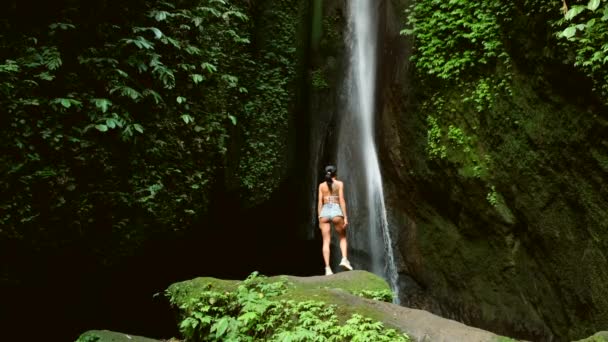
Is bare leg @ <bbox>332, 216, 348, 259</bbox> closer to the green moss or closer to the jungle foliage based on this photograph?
the green moss

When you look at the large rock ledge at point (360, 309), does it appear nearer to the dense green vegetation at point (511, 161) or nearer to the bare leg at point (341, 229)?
the bare leg at point (341, 229)

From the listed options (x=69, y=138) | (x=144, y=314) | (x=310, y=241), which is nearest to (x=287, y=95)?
(x=310, y=241)

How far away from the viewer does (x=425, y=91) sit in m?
9.30

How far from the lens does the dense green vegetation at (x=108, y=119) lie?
177 inches

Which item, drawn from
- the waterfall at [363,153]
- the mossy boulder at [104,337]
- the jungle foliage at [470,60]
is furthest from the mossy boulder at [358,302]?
the waterfall at [363,153]

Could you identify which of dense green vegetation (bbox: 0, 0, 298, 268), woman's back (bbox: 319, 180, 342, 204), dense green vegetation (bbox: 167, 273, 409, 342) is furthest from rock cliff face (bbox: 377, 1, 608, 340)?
dense green vegetation (bbox: 0, 0, 298, 268)

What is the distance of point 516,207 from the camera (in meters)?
7.52

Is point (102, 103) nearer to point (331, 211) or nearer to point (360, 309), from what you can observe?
point (360, 309)

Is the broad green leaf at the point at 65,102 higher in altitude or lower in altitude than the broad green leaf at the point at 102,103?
lower

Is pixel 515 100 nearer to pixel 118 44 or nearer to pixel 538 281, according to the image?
pixel 538 281

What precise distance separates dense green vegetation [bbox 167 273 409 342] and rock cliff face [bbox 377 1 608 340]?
157 inches

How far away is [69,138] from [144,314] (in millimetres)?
3458

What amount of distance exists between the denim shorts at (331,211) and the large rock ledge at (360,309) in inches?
67.6

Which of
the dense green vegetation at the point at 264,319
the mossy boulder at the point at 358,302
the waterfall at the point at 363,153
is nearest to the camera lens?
the dense green vegetation at the point at 264,319
